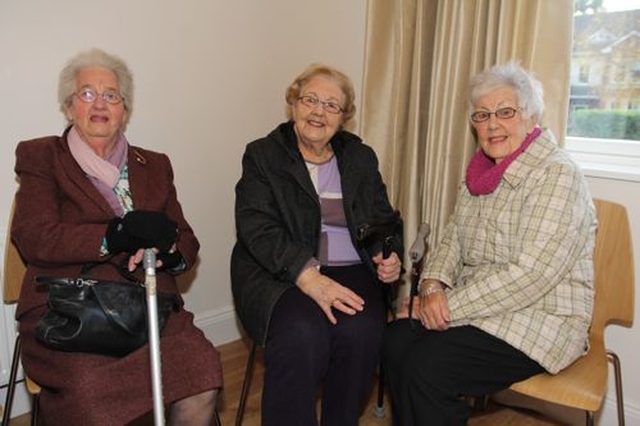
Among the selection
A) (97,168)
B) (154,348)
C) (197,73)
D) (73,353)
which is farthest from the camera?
(197,73)

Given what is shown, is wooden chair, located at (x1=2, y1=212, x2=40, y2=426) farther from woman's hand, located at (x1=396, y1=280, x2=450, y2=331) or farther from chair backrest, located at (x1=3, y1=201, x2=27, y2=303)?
woman's hand, located at (x1=396, y1=280, x2=450, y2=331)

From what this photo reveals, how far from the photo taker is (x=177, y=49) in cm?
231

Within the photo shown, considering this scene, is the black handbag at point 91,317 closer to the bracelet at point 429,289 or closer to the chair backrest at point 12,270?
the chair backrest at point 12,270

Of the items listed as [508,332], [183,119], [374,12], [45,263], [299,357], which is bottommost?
[299,357]

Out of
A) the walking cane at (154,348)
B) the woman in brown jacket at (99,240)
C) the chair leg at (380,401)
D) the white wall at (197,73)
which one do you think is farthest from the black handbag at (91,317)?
the chair leg at (380,401)

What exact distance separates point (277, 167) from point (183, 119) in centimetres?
65

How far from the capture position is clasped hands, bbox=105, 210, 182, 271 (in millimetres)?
1518

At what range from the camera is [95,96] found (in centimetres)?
175

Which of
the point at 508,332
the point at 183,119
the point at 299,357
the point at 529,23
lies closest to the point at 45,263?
the point at 299,357

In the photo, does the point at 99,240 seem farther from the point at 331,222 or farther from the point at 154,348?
the point at 331,222

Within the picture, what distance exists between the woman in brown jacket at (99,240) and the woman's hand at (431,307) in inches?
25.6

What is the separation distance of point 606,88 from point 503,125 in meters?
0.65

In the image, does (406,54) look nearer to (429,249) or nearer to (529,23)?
(529,23)

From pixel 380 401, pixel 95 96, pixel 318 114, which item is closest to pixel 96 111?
pixel 95 96
